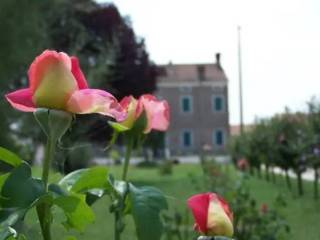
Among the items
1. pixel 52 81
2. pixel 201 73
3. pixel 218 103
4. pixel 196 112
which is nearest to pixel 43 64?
pixel 52 81

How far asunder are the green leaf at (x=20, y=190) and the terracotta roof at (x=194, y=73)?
2338 inches

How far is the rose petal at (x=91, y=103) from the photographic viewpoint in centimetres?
93

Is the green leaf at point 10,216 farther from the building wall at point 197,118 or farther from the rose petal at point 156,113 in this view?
the building wall at point 197,118

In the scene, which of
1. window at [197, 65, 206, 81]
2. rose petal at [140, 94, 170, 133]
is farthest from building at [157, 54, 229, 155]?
rose petal at [140, 94, 170, 133]

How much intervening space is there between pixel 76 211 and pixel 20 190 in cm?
11

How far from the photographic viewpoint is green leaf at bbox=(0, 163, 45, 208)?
86 centimetres

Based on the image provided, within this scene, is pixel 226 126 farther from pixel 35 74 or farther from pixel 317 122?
pixel 35 74

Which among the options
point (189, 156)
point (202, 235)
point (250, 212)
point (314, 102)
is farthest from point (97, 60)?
point (189, 156)

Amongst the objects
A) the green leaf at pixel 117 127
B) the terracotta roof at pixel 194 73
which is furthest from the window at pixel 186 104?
the green leaf at pixel 117 127

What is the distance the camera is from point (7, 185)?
34.7 inches

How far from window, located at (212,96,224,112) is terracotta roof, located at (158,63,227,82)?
2.00 m

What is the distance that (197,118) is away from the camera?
194ft

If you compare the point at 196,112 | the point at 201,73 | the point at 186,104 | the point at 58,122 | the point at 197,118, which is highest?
the point at 201,73

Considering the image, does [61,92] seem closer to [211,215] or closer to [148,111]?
[211,215]
